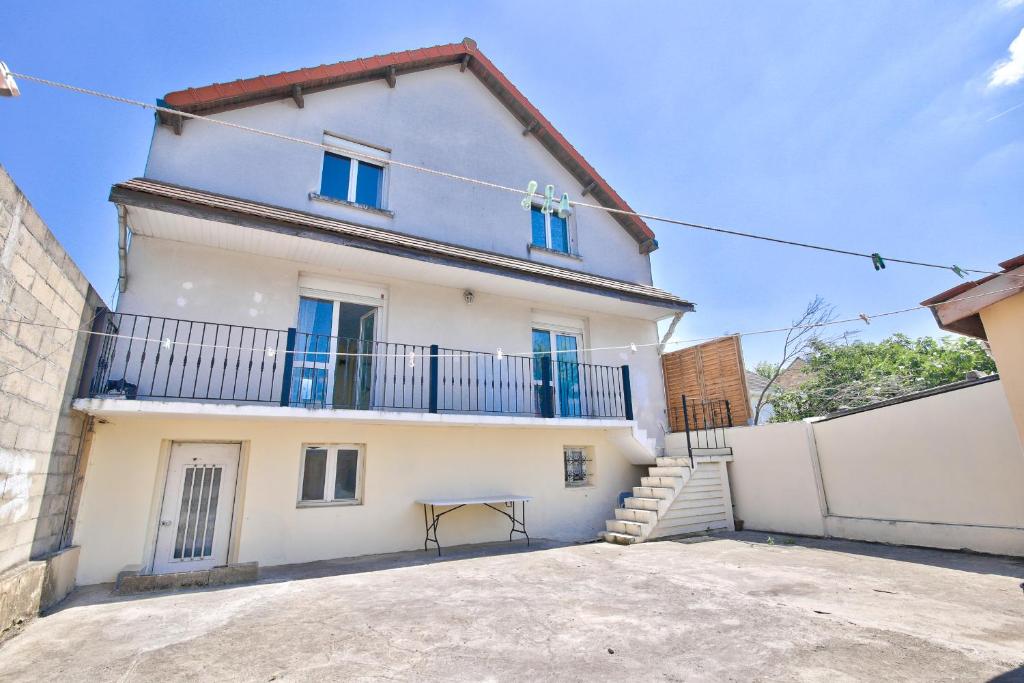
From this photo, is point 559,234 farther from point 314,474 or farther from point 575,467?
point 314,474

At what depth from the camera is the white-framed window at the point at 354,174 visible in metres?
8.08

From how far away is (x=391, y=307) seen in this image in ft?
25.8

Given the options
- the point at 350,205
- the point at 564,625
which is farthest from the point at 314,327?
the point at 564,625

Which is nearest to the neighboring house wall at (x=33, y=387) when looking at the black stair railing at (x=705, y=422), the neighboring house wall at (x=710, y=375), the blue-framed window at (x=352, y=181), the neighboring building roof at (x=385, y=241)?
the neighboring building roof at (x=385, y=241)

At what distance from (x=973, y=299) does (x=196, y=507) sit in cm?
925

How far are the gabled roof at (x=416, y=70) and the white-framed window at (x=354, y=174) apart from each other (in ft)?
3.27

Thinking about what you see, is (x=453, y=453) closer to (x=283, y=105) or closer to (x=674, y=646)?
(x=674, y=646)

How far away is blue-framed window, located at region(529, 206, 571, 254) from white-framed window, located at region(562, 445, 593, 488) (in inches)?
169

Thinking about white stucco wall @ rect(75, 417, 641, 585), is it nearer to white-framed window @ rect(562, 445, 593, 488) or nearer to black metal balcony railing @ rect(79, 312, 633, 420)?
white-framed window @ rect(562, 445, 593, 488)

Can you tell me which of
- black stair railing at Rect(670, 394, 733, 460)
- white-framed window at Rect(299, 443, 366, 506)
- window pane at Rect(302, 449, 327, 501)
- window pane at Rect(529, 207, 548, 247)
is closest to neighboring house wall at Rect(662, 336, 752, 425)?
black stair railing at Rect(670, 394, 733, 460)

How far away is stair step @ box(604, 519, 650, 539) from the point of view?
25.8 ft

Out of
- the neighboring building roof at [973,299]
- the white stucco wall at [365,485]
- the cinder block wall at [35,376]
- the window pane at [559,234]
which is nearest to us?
the cinder block wall at [35,376]

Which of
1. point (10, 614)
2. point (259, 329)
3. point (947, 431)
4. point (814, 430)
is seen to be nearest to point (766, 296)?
point (814, 430)

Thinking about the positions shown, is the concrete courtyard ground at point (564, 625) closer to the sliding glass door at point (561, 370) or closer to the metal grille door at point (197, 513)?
the metal grille door at point (197, 513)
